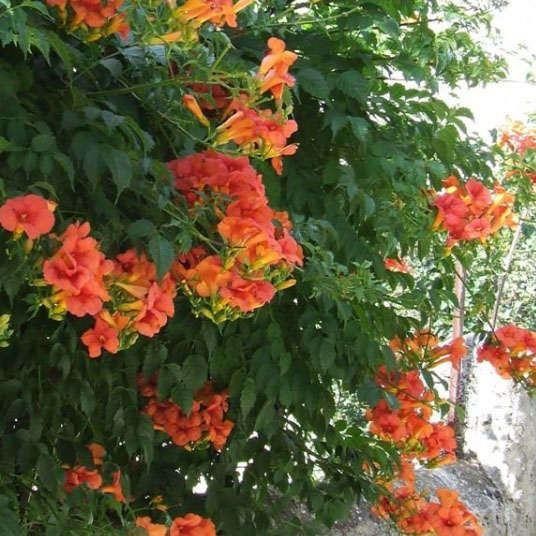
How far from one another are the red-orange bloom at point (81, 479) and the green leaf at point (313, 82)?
2.97 feet

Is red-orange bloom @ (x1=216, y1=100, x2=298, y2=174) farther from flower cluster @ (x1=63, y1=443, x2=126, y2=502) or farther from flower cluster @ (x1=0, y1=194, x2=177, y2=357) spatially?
flower cluster @ (x1=63, y1=443, x2=126, y2=502)

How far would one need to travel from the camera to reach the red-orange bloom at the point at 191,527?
6.65ft

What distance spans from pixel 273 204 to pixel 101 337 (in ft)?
2.19

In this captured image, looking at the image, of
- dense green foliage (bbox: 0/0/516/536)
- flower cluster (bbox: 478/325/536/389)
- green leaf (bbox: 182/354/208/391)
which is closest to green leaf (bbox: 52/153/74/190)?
dense green foliage (bbox: 0/0/516/536)

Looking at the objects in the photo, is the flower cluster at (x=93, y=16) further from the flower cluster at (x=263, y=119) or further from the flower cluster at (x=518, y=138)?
the flower cluster at (x=518, y=138)

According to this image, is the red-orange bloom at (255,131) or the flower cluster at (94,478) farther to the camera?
the flower cluster at (94,478)

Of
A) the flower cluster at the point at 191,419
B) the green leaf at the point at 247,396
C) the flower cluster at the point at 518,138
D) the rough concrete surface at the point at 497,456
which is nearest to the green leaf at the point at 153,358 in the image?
the flower cluster at the point at 191,419

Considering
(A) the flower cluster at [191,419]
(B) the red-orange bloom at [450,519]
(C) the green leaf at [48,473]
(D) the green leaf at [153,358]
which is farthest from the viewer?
(B) the red-orange bloom at [450,519]

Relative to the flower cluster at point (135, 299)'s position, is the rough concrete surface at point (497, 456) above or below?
below

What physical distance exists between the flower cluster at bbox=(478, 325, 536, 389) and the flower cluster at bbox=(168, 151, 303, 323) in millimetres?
1383

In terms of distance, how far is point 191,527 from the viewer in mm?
2047

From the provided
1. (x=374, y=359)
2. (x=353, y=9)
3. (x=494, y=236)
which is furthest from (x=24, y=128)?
(x=494, y=236)

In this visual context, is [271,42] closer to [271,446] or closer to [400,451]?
[271,446]

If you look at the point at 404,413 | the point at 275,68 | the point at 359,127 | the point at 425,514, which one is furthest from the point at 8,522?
the point at 425,514
